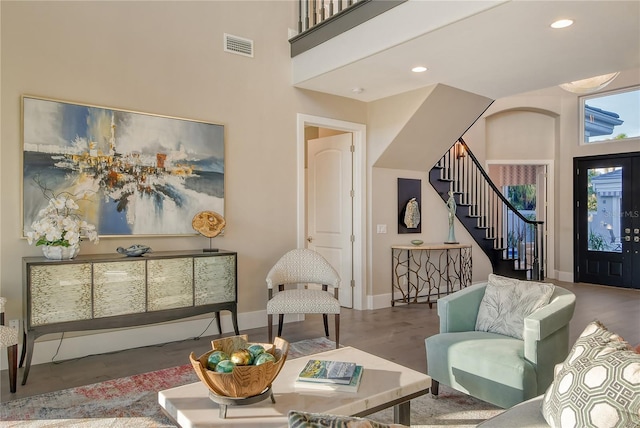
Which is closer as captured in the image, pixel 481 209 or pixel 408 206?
pixel 408 206

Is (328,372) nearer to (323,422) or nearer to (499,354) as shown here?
(499,354)

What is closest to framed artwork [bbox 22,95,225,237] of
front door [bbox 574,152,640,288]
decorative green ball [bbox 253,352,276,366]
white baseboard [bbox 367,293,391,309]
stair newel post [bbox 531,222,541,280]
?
white baseboard [bbox 367,293,391,309]

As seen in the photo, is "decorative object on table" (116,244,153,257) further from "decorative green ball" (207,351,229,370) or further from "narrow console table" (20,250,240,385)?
"decorative green ball" (207,351,229,370)

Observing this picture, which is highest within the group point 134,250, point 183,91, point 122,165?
point 183,91

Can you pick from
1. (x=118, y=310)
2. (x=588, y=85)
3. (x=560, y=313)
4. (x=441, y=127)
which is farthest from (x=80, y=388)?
(x=588, y=85)

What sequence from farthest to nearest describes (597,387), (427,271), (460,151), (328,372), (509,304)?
1. (460,151)
2. (427,271)
3. (509,304)
4. (328,372)
5. (597,387)

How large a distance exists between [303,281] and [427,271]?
8.76 ft

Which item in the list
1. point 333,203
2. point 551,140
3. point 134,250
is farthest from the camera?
point 551,140

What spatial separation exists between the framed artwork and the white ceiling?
1485 mm

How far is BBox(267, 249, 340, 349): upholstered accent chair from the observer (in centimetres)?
417

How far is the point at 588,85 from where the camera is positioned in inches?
279

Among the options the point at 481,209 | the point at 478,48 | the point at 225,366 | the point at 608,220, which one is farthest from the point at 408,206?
the point at 225,366

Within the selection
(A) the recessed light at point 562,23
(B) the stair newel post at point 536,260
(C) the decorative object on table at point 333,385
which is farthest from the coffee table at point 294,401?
(B) the stair newel post at point 536,260

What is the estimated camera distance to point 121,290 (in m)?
3.71
